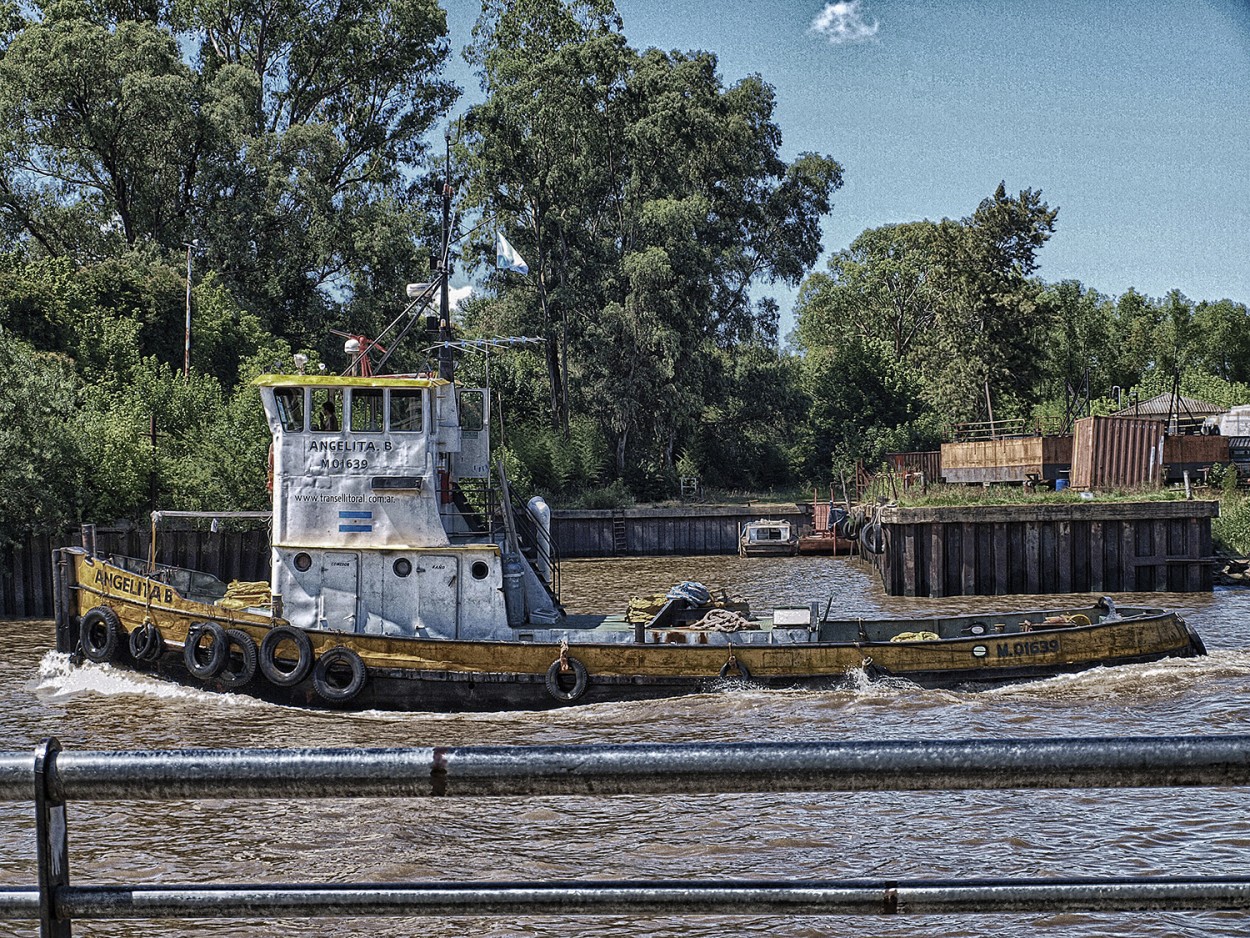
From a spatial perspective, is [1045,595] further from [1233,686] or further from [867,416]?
[867,416]

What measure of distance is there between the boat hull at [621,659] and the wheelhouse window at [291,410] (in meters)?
2.88

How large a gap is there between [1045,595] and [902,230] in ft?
201

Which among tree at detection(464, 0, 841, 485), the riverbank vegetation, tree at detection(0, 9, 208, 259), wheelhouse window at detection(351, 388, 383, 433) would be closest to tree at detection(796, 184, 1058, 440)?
the riverbank vegetation

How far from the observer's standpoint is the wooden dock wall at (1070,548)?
103 ft

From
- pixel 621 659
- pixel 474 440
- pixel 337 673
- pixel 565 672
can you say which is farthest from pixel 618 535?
pixel 337 673

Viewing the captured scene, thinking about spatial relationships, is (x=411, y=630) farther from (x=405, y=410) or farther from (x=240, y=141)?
(x=240, y=141)

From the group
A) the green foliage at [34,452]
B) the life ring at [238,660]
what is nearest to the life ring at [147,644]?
the life ring at [238,660]

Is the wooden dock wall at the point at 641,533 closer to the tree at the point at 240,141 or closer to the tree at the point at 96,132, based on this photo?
the tree at the point at 240,141

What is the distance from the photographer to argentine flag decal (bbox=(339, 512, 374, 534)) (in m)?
18.4

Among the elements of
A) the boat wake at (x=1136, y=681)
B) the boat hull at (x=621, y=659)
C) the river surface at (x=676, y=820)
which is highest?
the boat hull at (x=621, y=659)

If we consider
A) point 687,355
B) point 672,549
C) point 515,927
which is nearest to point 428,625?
point 515,927

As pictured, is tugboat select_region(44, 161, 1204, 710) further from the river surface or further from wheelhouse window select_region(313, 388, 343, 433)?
the river surface

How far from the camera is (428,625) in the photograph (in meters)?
18.6

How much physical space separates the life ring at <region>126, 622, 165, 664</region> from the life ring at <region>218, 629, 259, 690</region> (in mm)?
1323
